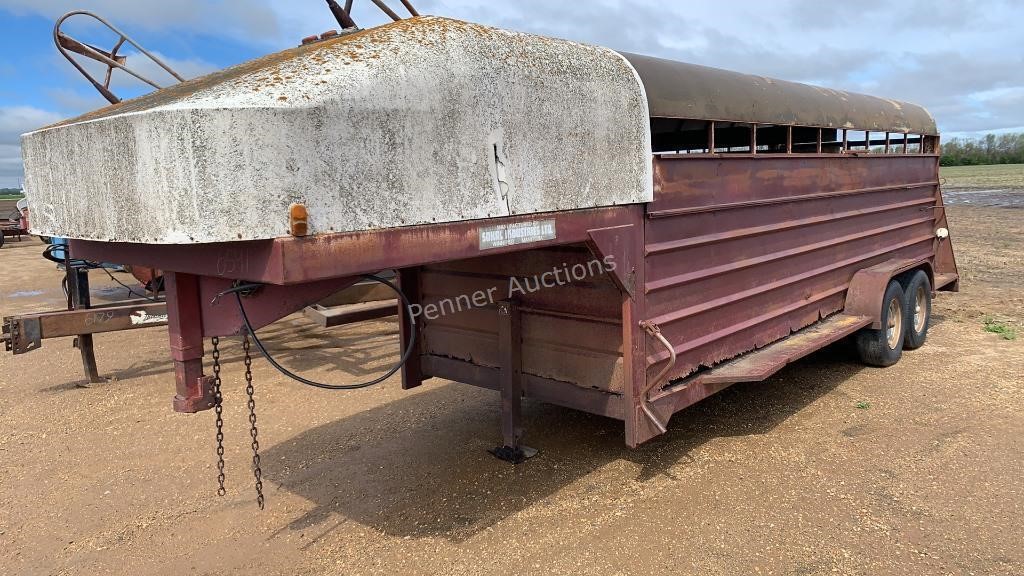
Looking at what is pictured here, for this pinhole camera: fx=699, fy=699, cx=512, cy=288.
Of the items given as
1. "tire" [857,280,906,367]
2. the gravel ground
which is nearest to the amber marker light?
the gravel ground

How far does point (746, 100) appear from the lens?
4.49 meters

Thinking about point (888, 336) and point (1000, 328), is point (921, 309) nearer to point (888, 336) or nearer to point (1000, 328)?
point (888, 336)

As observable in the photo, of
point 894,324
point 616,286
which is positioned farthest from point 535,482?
point 894,324

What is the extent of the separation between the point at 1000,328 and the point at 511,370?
21.3 feet

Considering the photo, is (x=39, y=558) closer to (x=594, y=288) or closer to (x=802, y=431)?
(x=594, y=288)

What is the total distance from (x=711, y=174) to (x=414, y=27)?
2.26 m

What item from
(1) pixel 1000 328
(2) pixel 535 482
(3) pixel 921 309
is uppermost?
(3) pixel 921 309

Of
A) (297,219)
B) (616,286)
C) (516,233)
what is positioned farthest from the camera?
(616,286)

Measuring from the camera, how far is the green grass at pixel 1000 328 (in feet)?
24.8

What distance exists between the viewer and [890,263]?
21.4 feet

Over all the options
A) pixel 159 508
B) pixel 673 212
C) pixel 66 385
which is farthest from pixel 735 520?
pixel 66 385

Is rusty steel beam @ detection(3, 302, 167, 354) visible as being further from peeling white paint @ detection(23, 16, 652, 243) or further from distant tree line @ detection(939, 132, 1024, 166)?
distant tree line @ detection(939, 132, 1024, 166)

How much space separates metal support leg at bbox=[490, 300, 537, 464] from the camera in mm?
4281

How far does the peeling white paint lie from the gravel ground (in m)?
1.83
